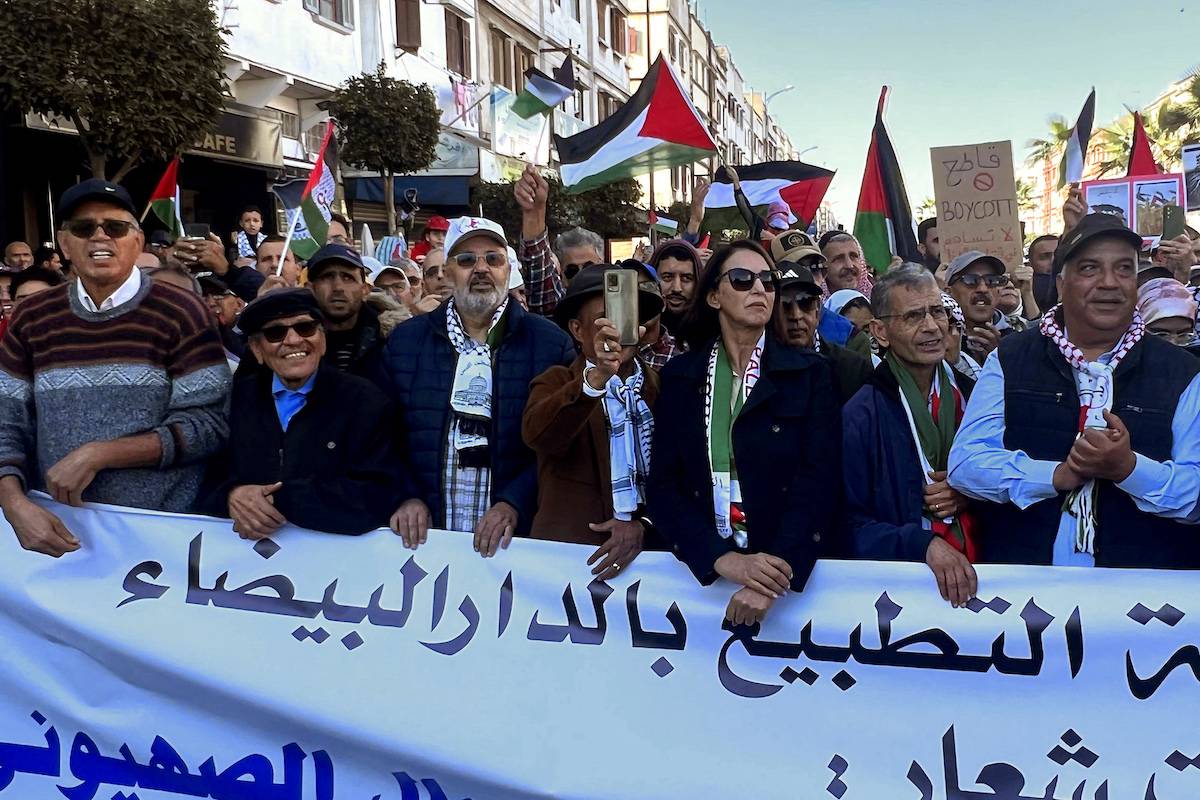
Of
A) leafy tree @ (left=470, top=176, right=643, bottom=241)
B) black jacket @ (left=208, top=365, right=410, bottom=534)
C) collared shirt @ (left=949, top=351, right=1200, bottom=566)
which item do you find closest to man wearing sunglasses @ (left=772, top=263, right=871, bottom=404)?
collared shirt @ (left=949, top=351, right=1200, bottom=566)

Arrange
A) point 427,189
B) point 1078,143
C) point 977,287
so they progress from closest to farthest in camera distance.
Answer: point 977,287, point 1078,143, point 427,189

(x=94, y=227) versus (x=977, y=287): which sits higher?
(x=94, y=227)

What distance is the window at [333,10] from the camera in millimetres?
16844

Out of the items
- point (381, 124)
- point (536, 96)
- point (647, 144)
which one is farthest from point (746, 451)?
point (381, 124)

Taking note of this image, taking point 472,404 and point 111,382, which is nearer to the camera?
point 111,382

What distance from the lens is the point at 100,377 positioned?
10.2 feet

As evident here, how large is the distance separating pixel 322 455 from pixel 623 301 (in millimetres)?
1138

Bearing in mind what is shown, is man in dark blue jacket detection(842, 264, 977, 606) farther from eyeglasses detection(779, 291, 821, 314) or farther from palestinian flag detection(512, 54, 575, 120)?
palestinian flag detection(512, 54, 575, 120)

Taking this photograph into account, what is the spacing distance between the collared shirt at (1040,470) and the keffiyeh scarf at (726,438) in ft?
1.92

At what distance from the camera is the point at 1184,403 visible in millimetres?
2645

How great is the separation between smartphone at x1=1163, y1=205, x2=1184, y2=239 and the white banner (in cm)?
396

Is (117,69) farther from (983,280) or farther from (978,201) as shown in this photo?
(983,280)

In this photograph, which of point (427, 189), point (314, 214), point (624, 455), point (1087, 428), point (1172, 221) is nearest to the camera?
point (1087, 428)

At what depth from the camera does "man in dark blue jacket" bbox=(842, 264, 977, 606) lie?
9.30ft
